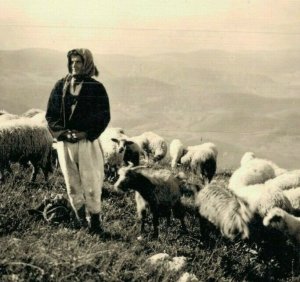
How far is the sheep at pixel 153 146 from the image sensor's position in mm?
13312

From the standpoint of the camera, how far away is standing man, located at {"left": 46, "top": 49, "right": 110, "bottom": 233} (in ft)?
17.9

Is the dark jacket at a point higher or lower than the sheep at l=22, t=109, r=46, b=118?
higher

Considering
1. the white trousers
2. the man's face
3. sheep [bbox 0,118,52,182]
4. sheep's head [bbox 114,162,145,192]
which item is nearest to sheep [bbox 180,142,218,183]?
sheep [bbox 0,118,52,182]

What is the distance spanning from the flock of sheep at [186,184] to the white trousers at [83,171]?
2.29 ft

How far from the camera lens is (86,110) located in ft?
18.0

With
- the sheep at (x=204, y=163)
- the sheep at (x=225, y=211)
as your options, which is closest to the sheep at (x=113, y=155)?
the sheep at (x=204, y=163)

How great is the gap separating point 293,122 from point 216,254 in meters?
6.96

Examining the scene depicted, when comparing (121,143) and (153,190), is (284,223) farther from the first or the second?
(121,143)

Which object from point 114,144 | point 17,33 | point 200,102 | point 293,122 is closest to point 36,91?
point 114,144

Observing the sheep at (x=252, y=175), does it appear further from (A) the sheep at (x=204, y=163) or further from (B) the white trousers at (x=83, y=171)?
(B) the white trousers at (x=83, y=171)

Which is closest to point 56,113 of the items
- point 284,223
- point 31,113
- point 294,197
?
point 284,223

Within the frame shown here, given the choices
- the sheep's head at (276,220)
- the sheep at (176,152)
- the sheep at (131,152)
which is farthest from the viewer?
the sheep at (176,152)

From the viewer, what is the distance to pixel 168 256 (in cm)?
520

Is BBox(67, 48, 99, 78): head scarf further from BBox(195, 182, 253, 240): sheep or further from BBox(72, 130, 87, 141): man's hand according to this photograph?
BBox(195, 182, 253, 240): sheep
